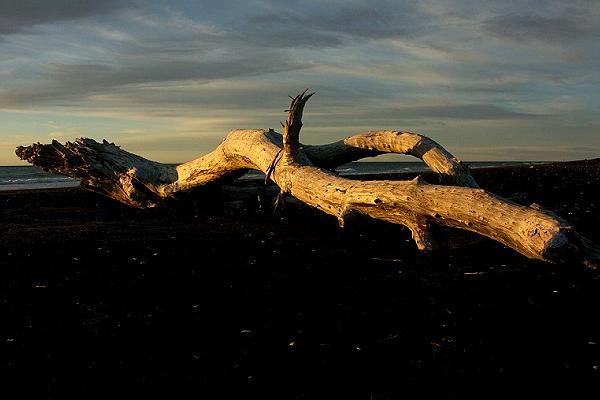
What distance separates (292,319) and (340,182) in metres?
3.75

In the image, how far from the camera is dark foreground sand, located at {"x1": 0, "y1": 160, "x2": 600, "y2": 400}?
343cm

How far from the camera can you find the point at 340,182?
317 inches

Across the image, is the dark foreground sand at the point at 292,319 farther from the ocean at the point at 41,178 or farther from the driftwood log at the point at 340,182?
the ocean at the point at 41,178

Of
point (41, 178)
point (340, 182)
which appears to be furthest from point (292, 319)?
point (41, 178)

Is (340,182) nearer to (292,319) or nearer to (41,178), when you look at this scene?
(292,319)

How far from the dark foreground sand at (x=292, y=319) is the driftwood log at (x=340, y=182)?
329 mm

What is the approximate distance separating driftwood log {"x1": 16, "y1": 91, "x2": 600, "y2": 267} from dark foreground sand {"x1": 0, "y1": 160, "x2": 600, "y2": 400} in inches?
13.0

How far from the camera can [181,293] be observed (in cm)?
531

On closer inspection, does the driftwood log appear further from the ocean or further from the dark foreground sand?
the ocean

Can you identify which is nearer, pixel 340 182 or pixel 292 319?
pixel 292 319

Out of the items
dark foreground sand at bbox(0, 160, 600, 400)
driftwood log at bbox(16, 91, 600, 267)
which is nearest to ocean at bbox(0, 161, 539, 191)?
driftwood log at bbox(16, 91, 600, 267)

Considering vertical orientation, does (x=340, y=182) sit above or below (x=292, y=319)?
above

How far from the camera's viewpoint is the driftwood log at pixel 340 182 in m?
5.89

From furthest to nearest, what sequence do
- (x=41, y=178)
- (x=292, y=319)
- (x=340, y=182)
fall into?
(x=41, y=178) < (x=340, y=182) < (x=292, y=319)
